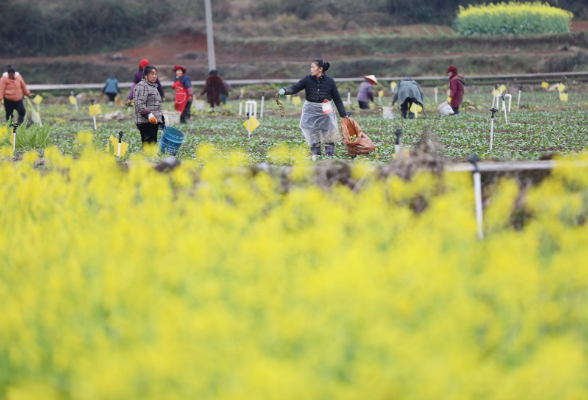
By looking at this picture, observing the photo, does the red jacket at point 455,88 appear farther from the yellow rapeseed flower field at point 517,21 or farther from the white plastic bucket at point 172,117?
the yellow rapeseed flower field at point 517,21

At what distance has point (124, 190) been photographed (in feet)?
18.1

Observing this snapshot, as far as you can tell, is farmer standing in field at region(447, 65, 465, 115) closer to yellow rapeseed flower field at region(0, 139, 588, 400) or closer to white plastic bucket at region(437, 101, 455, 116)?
white plastic bucket at region(437, 101, 455, 116)

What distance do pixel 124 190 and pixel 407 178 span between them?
217cm

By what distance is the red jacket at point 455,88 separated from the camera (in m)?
18.9

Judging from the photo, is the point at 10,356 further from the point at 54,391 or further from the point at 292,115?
the point at 292,115

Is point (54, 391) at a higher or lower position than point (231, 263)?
lower

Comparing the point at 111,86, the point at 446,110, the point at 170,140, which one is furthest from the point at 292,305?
the point at 111,86

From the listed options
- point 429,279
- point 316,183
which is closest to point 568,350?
point 429,279

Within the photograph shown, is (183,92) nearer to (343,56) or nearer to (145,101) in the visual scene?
(145,101)

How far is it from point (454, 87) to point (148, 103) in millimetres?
10606

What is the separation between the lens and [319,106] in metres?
10.6

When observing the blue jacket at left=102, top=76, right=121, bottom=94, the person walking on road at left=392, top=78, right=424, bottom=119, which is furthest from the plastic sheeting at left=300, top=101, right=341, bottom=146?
the blue jacket at left=102, top=76, right=121, bottom=94

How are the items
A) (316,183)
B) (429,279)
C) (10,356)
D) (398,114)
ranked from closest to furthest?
(10,356) → (429,279) → (316,183) → (398,114)

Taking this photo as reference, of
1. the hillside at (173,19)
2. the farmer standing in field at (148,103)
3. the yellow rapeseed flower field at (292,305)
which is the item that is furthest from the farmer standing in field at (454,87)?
the hillside at (173,19)
